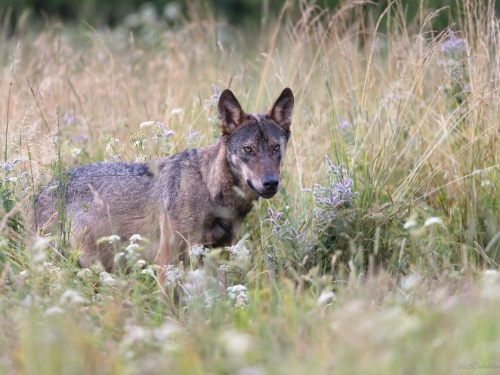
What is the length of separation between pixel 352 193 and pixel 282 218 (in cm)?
75

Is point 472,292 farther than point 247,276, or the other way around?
point 247,276

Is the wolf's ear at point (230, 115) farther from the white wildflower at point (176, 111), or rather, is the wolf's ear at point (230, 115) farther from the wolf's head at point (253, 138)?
the white wildflower at point (176, 111)

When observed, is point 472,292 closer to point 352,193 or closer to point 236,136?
point 352,193

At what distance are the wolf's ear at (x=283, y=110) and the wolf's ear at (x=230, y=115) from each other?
232mm

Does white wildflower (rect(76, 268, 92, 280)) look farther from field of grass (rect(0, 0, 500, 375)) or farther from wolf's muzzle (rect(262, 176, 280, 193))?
wolf's muzzle (rect(262, 176, 280, 193))

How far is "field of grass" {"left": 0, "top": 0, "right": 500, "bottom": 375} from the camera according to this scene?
10.5 ft

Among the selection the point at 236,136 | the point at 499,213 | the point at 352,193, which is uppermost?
the point at 236,136

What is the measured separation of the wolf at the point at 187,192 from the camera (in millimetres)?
5449

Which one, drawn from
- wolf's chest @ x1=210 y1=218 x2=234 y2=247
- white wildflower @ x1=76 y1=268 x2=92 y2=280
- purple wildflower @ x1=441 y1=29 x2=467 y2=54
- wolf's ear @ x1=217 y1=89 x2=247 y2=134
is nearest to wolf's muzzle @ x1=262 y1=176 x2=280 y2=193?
wolf's chest @ x1=210 y1=218 x2=234 y2=247

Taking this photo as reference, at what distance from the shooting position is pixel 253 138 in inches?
219

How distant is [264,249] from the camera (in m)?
5.47

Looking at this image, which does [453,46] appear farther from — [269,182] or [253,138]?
[269,182]

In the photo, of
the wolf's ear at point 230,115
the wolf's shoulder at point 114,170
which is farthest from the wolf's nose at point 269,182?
the wolf's shoulder at point 114,170

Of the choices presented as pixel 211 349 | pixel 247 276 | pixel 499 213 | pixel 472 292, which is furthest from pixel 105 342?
pixel 499 213
